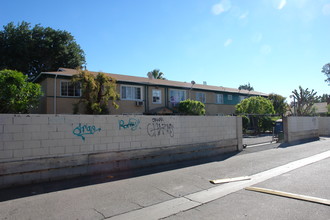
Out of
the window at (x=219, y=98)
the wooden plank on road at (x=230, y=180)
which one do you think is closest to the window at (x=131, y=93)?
the window at (x=219, y=98)

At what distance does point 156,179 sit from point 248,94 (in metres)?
26.7

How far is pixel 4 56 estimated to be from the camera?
82.9ft

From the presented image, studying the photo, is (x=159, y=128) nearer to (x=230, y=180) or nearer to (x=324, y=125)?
(x=230, y=180)

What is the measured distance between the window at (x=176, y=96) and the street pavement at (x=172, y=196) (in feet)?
50.2

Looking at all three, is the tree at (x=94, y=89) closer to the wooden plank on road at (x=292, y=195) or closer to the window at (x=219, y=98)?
the wooden plank on road at (x=292, y=195)

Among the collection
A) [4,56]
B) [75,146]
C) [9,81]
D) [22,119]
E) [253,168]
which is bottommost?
[253,168]

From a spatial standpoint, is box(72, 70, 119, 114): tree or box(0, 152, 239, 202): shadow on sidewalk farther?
box(72, 70, 119, 114): tree

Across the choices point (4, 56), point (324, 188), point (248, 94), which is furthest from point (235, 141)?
point (4, 56)

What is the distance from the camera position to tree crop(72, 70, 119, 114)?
15.1m

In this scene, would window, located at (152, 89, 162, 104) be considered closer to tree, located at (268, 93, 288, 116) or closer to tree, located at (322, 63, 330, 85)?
tree, located at (268, 93, 288, 116)

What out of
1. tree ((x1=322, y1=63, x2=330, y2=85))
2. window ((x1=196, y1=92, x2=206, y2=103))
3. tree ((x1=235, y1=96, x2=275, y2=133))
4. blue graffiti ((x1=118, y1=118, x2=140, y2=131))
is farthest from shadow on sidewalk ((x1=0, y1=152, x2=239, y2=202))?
tree ((x1=322, y1=63, x2=330, y2=85))

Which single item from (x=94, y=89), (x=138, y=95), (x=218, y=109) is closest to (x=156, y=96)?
(x=138, y=95)

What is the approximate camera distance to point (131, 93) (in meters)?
20.0

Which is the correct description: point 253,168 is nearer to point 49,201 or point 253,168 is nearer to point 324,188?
point 324,188
